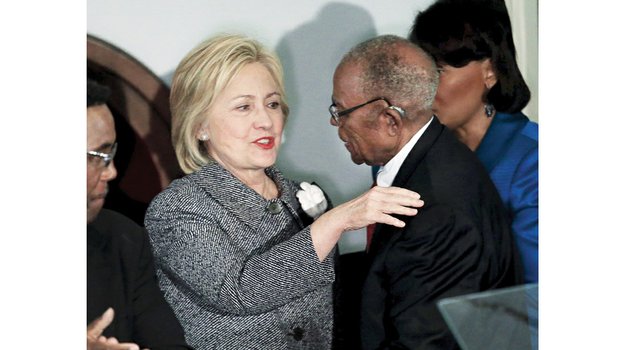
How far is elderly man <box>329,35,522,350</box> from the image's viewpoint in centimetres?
193

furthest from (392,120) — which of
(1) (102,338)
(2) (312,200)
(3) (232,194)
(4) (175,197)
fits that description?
(1) (102,338)

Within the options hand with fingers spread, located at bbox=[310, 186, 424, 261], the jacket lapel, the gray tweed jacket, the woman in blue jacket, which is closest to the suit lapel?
the gray tweed jacket

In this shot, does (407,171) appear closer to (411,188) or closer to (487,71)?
(411,188)

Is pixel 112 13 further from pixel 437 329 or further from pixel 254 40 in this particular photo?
pixel 437 329

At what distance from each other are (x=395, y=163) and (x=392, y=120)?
0.09m

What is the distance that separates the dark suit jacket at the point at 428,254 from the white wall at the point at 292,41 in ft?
0.26

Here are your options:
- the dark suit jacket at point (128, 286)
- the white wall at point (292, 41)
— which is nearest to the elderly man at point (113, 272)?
the dark suit jacket at point (128, 286)

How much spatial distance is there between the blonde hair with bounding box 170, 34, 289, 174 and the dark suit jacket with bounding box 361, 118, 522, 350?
0.30 m

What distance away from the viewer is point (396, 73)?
1.91 meters

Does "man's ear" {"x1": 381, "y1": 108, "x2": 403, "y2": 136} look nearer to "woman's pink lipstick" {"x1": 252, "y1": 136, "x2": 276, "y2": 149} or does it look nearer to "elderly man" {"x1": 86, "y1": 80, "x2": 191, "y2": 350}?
"woman's pink lipstick" {"x1": 252, "y1": 136, "x2": 276, "y2": 149}

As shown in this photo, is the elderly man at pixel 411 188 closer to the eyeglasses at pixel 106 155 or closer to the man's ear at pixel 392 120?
the man's ear at pixel 392 120
